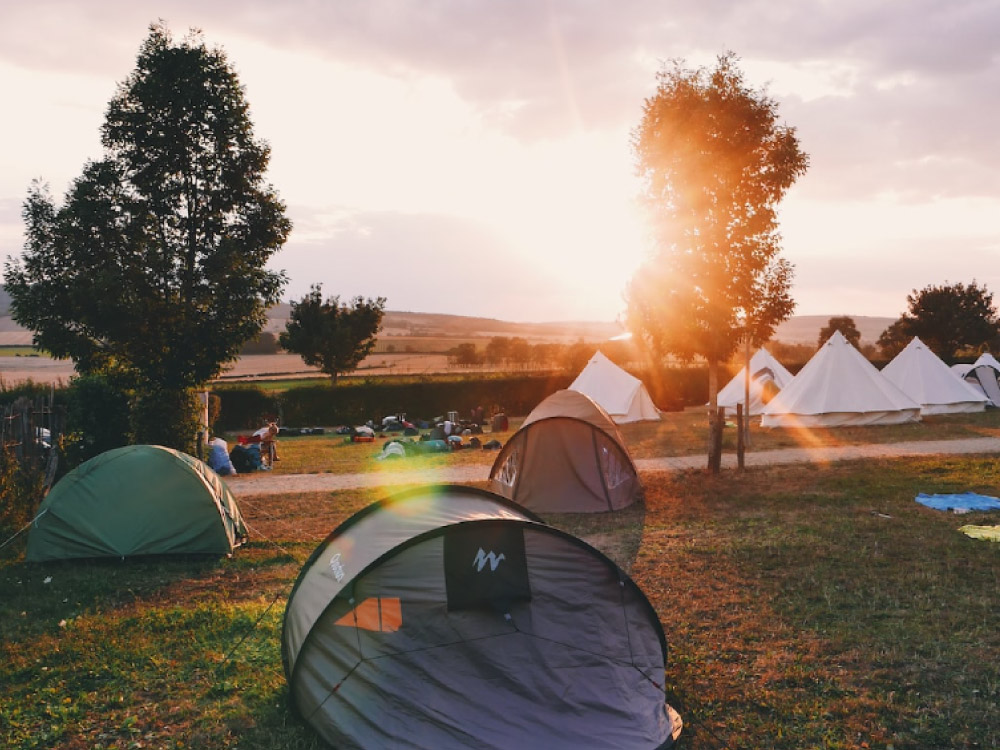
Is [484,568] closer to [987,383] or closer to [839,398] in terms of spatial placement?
[839,398]

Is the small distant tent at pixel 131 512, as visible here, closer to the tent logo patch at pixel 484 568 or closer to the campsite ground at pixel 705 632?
the campsite ground at pixel 705 632

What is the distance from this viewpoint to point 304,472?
18.4 meters

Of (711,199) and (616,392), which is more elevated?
(711,199)

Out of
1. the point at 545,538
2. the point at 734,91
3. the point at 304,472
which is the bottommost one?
the point at 304,472

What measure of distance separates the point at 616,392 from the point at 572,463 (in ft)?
56.1

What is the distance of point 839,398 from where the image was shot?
24.6 metres

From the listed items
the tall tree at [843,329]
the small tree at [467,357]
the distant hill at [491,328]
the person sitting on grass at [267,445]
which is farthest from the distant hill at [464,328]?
the person sitting on grass at [267,445]

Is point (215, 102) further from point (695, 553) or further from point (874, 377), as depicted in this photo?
point (874, 377)

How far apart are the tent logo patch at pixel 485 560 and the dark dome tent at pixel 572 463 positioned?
23.9ft

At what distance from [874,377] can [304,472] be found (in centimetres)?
1883

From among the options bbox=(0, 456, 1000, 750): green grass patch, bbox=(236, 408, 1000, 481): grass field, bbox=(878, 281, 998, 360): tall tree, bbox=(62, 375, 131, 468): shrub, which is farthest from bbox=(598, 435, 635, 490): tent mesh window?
bbox=(878, 281, 998, 360): tall tree

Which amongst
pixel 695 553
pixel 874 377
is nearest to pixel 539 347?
pixel 874 377

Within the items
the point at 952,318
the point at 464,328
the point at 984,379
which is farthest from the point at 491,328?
the point at 984,379

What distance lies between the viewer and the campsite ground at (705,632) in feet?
16.7
